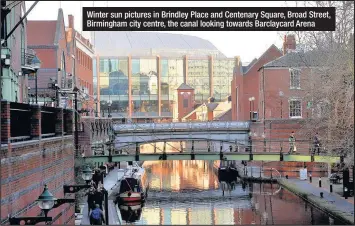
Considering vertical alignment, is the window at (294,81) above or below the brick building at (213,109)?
above

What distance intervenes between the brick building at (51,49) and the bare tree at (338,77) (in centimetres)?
2169

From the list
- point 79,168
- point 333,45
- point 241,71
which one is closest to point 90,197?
point 79,168

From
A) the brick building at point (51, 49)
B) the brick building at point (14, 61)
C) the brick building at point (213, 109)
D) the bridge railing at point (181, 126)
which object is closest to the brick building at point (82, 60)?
the brick building at point (51, 49)

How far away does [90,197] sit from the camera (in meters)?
28.5

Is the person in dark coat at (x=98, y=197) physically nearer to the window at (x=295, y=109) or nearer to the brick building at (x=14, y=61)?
the brick building at (x=14, y=61)

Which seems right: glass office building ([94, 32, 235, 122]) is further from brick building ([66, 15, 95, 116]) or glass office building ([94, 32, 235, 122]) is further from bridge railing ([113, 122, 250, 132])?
bridge railing ([113, 122, 250, 132])

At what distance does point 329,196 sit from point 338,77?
13.0m

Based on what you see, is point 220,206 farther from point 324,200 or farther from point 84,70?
point 84,70

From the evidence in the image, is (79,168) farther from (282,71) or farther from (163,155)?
(282,71)

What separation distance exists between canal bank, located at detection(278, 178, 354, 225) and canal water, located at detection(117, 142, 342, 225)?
35 cm

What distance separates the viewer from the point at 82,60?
67125mm

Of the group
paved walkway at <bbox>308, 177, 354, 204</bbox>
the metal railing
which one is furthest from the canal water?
paved walkway at <bbox>308, 177, 354, 204</bbox>

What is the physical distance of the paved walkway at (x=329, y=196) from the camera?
29.4m

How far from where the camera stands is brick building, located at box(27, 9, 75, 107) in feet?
167
